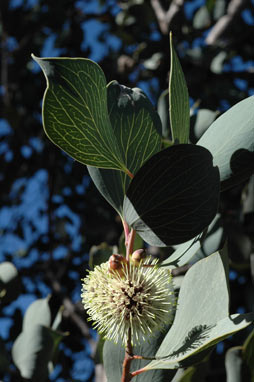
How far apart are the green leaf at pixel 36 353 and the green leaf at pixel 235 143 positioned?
642 millimetres

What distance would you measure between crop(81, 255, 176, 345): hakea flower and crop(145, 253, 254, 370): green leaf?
31mm

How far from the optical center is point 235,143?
1.97 ft

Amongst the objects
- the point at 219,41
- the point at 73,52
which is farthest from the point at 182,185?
the point at 73,52

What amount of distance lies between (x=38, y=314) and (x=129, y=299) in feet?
1.79

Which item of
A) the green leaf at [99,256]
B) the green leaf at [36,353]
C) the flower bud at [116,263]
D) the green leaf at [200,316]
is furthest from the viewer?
the green leaf at [36,353]

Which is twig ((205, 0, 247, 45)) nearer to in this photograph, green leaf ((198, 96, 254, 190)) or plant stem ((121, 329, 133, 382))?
green leaf ((198, 96, 254, 190))

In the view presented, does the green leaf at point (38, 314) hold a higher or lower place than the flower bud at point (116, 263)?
lower

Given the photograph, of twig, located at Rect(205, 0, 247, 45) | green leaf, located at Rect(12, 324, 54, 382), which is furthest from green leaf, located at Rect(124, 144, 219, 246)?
twig, located at Rect(205, 0, 247, 45)

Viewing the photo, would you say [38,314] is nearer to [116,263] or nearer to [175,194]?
[116,263]

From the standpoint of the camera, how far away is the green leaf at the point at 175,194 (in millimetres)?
554

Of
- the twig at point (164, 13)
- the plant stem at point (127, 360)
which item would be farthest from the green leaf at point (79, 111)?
the twig at point (164, 13)

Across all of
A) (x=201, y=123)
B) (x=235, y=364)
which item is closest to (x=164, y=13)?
(x=201, y=123)

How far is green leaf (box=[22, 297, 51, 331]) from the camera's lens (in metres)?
1.12

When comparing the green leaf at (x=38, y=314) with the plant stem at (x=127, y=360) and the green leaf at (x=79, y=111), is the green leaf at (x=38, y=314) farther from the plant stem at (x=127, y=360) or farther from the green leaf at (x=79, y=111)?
the green leaf at (x=79, y=111)
